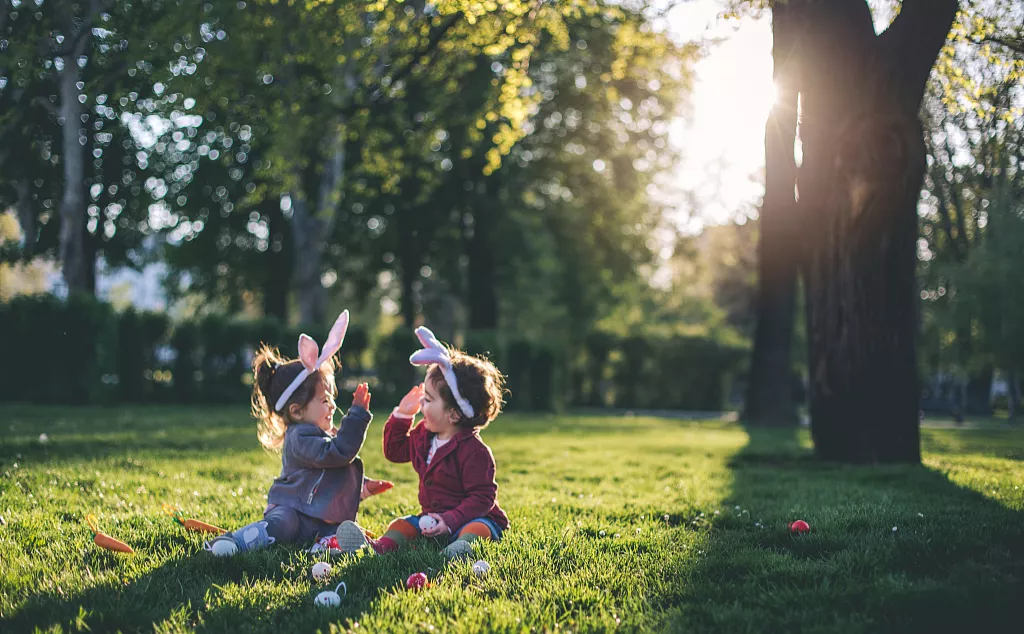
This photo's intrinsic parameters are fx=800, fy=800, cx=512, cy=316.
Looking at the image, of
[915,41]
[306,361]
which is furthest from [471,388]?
[915,41]

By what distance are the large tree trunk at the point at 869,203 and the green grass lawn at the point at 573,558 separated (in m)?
0.77

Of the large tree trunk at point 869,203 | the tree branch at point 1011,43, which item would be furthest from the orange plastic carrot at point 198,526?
the tree branch at point 1011,43

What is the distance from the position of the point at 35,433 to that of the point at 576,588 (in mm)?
8983

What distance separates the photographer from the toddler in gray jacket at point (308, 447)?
179 inches

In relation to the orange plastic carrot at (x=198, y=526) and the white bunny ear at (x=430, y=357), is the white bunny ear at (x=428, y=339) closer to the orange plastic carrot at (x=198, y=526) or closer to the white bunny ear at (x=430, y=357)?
the white bunny ear at (x=430, y=357)

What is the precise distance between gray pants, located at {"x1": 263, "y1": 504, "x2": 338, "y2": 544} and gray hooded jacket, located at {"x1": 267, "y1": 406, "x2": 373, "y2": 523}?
0.05 metres

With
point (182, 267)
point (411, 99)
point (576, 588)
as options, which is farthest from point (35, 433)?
point (182, 267)

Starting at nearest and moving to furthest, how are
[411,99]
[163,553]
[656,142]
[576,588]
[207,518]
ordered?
[576,588] < [163,553] < [207,518] < [411,99] < [656,142]

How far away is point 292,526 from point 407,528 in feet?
2.18

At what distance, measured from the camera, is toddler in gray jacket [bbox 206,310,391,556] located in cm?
455

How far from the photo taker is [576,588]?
12.2 feet

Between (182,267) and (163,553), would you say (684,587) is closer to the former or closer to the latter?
(163,553)

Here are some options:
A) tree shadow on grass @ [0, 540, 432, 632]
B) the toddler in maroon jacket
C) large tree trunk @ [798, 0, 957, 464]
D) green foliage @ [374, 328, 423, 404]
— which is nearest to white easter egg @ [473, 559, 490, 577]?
tree shadow on grass @ [0, 540, 432, 632]

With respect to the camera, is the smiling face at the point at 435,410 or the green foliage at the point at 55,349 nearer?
the smiling face at the point at 435,410
